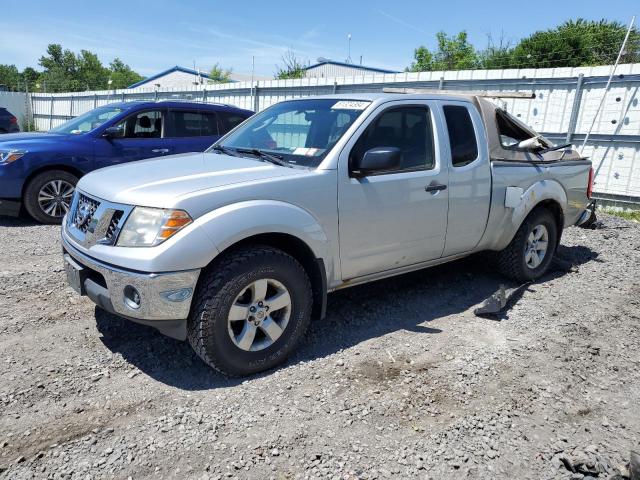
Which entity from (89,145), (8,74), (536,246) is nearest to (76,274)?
(536,246)

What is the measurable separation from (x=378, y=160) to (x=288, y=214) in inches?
30.7

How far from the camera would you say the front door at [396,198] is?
3.75 meters

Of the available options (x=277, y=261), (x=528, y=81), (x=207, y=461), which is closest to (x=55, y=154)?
(x=277, y=261)

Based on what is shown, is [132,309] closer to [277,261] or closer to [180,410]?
[180,410]

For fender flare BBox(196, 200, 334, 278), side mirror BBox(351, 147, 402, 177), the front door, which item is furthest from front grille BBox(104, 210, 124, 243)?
side mirror BBox(351, 147, 402, 177)

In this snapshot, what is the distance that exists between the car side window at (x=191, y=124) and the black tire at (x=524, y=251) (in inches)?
202

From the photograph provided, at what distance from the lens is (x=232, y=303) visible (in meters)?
3.20

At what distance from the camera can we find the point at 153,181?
333 cm

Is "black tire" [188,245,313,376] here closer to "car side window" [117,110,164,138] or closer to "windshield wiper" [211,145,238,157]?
"windshield wiper" [211,145,238,157]

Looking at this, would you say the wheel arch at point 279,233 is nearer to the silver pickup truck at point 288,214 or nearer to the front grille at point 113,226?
the silver pickup truck at point 288,214

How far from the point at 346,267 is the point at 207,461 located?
1696mm

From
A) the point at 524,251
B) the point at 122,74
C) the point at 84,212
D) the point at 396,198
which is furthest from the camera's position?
the point at 122,74

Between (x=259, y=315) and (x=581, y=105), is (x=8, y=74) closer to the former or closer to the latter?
(x=581, y=105)

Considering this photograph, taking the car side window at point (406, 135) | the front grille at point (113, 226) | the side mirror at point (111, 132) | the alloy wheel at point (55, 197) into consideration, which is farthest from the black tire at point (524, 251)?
the alloy wheel at point (55, 197)
